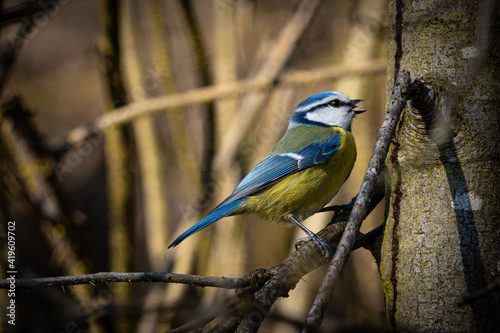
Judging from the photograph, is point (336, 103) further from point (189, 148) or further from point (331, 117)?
point (189, 148)

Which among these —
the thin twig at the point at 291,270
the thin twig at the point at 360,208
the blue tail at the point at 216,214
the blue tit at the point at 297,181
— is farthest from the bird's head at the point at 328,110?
the thin twig at the point at 360,208

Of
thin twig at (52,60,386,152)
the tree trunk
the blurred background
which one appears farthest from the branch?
thin twig at (52,60,386,152)

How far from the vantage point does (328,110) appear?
193 centimetres

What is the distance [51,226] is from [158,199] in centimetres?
57

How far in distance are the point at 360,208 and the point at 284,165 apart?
3.63ft

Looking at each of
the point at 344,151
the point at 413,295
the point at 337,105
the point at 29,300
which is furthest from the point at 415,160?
the point at 29,300

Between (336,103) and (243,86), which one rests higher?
(243,86)

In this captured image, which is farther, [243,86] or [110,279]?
[243,86]

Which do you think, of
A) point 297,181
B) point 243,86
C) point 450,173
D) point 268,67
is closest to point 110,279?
point 450,173

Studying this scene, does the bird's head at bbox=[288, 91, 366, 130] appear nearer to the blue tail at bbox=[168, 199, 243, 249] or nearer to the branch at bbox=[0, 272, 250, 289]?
the blue tail at bbox=[168, 199, 243, 249]

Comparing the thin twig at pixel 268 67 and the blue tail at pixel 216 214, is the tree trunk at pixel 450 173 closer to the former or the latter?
the blue tail at pixel 216 214

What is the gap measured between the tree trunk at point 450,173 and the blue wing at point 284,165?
78 cm

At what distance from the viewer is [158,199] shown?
216 cm

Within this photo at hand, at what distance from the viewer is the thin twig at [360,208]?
0.51 meters
